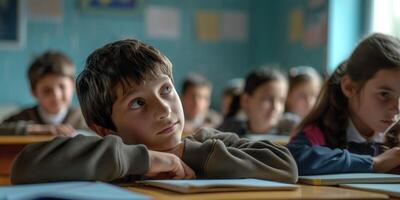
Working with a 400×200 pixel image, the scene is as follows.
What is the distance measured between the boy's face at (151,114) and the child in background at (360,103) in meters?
0.41

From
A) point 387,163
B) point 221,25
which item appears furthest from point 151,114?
point 221,25

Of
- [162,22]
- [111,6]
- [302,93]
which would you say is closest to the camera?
[302,93]

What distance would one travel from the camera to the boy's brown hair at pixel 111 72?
1235 mm

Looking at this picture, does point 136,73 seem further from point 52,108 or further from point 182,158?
point 52,108

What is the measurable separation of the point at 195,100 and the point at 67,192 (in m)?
4.11

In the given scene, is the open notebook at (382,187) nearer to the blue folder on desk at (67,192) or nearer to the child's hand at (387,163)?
the child's hand at (387,163)

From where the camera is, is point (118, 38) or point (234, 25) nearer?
point (118, 38)

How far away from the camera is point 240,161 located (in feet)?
3.87

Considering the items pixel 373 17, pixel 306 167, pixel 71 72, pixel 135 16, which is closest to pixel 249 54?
pixel 135 16

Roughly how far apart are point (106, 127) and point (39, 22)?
4.02 m

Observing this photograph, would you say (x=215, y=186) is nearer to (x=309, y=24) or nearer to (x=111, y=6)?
(x=309, y=24)

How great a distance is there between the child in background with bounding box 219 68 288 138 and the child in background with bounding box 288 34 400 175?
1.60 m

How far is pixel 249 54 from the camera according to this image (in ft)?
18.7

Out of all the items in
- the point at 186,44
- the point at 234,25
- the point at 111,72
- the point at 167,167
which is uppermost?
the point at 111,72
